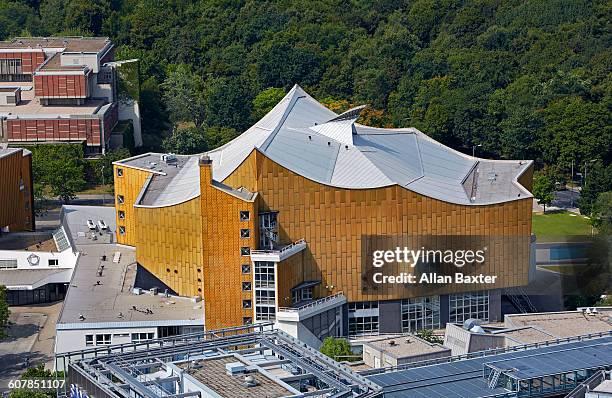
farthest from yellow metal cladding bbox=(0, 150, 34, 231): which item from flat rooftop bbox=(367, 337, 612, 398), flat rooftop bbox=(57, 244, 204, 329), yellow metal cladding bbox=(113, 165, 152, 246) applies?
flat rooftop bbox=(367, 337, 612, 398)

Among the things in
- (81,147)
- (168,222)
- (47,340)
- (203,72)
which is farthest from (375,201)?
(203,72)

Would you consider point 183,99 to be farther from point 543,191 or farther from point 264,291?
point 264,291

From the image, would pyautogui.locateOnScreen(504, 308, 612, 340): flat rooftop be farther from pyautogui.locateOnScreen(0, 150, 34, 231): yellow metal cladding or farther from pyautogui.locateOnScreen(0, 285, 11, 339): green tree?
pyautogui.locateOnScreen(0, 150, 34, 231): yellow metal cladding

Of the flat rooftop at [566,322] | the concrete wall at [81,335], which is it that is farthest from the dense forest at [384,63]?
the concrete wall at [81,335]

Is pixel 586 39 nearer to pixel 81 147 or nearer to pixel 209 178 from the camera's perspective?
pixel 81 147

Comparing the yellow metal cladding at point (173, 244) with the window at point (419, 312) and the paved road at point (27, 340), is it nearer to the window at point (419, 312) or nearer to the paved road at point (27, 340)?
the paved road at point (27, 340)

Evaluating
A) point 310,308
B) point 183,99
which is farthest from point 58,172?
point 310,308
